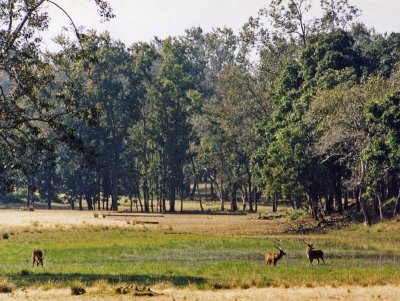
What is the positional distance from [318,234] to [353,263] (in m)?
25.2

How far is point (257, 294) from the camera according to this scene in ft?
92.8

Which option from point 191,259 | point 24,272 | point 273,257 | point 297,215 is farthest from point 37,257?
point 297,215

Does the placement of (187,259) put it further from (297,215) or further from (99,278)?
(297,215)

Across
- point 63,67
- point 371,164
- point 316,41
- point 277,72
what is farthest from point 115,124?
point 371,164

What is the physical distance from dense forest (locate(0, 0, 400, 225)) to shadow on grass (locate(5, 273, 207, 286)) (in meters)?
8.46

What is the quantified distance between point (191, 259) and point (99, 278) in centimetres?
1066

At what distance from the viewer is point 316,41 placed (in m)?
86.5

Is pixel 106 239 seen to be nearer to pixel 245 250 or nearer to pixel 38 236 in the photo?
pixel 38 236

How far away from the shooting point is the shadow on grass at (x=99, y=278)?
102 feet

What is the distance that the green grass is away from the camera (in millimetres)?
32188

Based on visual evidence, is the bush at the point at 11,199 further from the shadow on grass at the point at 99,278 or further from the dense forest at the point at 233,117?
the shadow on grass at the point at 99,278

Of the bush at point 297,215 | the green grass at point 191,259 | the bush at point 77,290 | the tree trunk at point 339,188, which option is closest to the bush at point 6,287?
the green grass at point 191,259

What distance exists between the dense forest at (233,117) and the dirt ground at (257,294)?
13413 mm

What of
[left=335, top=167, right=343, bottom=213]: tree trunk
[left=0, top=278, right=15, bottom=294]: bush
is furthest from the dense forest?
[left=0, top=278, right=15, bottom=294]: bush
